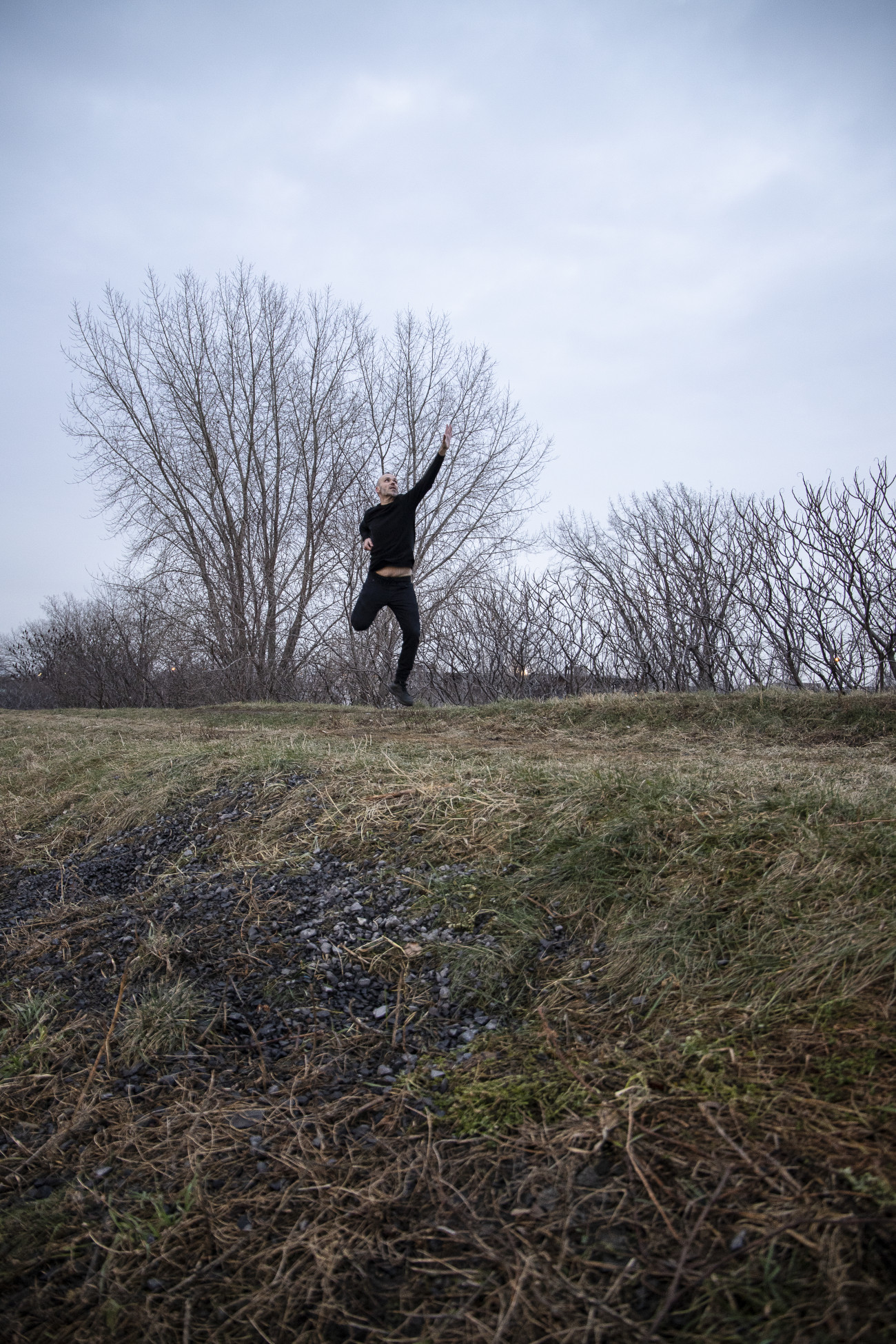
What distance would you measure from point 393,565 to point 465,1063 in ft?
18.6

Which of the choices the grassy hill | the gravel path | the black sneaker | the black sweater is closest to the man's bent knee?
the black sweater

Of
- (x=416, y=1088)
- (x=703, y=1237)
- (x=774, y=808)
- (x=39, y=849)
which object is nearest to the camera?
(x=703, y=1237)

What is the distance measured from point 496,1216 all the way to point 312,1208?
42 cm

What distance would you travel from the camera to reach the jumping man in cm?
707

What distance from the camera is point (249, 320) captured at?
16.9m

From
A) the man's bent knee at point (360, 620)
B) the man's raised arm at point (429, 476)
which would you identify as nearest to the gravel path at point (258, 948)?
the man's bent knee at point (360, 620)

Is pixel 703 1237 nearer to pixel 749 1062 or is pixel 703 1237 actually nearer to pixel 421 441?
pixel 749 1062

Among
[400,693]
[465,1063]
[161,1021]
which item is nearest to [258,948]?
[161,1021]

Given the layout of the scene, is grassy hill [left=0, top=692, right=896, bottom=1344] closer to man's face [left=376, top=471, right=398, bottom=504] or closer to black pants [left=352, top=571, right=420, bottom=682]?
black pants [left=352, top=571, right=420, bottom=682]

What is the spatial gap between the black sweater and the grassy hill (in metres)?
3.61

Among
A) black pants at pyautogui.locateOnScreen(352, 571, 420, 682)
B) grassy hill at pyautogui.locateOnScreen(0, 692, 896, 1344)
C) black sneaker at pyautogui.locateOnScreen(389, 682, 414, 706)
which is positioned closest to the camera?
grassy hill at pyautogui.locateOnScreen(0, 692, 896, 1344)

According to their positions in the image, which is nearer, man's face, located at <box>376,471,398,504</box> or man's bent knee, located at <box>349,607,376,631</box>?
man's face, located at <box>376,471,398,504</box>

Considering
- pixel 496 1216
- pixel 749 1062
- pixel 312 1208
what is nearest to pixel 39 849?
pixel 312 1208

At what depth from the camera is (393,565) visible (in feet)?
23.7
